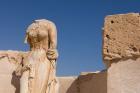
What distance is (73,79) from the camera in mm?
7562

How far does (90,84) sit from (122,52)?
1611 millimetres

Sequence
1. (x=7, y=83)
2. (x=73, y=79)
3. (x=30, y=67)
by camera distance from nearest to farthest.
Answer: (x=30, y=67)
(x=7, y=83)
(x=73, y=79)

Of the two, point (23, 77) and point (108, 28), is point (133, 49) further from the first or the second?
point (23, 77)

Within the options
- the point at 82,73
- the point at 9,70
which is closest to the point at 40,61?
the point at 9,70

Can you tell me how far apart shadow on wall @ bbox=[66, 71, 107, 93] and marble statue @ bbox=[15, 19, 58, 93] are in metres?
0.99

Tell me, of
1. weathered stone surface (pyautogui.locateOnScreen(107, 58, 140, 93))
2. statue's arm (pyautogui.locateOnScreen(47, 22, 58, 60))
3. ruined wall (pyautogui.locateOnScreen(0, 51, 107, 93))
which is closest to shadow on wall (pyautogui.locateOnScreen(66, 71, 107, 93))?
ruined wall (pyautogui.locateOnScreen(0, 51, 107, 93))

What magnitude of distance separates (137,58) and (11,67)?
268 centimetres

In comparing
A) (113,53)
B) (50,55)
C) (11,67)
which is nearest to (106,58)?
(113,53)

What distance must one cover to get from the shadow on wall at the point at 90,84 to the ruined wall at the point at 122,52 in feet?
3.10

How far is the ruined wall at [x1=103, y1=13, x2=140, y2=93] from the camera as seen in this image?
5582 mm

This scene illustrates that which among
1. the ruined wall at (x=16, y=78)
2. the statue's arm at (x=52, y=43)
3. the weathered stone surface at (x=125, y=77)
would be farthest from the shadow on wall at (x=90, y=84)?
the statue's arm at (x=52, y=43)

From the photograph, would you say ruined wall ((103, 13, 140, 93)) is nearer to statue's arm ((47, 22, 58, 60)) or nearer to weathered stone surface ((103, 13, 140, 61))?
weathered stone surface ((103, 13, 140, 61))

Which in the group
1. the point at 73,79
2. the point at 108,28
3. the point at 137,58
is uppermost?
the point at 108,28

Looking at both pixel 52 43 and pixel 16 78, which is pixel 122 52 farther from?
pixel 16 78
